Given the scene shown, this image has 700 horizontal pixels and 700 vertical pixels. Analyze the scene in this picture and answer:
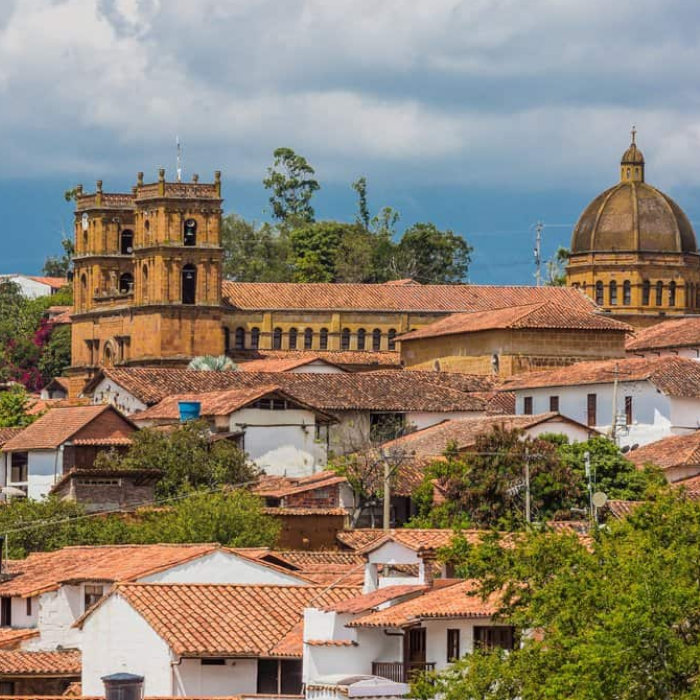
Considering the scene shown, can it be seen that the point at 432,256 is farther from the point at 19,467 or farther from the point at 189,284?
the point at 19,467

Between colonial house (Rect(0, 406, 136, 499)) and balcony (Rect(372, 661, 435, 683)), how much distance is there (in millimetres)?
34915

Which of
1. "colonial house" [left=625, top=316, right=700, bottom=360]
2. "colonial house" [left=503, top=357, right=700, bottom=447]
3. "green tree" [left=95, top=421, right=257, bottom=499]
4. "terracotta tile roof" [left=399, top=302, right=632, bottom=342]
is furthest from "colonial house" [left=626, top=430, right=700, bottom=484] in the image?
"terracotta tile roof" [left=399, top=302, right=632, bottom=342]

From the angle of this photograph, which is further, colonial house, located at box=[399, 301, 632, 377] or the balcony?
colonial house, located at box=[399, 301, 632, 377]

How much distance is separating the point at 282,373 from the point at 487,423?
52.8ft

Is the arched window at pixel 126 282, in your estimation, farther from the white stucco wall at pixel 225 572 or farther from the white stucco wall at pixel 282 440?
the white stucco wall at pixel 225 572

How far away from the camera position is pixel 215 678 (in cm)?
4397

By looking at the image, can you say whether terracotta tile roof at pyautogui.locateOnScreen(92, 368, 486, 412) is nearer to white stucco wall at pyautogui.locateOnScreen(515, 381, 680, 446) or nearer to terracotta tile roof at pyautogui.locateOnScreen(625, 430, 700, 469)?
white stucco wall at pyautogui.locateOnScreen(515, 381, 680, 446)

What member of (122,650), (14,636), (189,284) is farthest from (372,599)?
(189,284)

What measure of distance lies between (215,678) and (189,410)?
36605 millimetres

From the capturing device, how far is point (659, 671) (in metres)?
32.8

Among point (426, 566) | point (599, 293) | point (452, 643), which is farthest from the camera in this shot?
point (599, 293)

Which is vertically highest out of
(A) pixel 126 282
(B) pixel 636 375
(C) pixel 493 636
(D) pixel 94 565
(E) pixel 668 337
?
(A) pixel 126 282

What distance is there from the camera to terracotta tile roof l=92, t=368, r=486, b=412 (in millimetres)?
85000

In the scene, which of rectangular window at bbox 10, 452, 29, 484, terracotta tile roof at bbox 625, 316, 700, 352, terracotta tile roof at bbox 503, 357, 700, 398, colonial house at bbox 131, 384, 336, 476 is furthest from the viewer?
terracotta tile roof at bbox 625, 316, 700, 352
